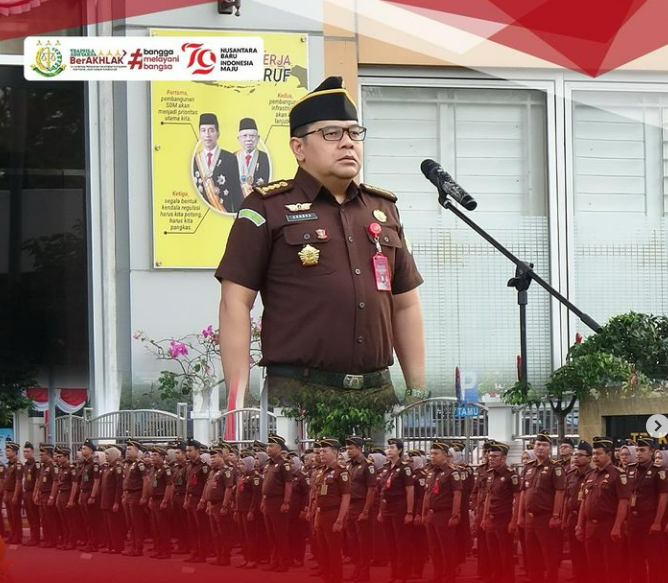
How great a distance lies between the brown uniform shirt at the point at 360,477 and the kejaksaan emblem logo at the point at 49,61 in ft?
3.66

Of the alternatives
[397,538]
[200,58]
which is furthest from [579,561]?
[200,58]

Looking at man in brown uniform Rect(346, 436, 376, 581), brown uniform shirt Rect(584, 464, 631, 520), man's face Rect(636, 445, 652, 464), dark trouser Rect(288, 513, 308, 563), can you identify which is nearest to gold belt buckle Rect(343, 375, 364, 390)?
man in brown uniform Rect(346, 436, 376, 581)

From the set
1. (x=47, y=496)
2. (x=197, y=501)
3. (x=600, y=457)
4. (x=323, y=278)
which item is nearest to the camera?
(x=323, y=278)

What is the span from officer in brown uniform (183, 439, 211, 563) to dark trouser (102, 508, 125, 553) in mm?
173

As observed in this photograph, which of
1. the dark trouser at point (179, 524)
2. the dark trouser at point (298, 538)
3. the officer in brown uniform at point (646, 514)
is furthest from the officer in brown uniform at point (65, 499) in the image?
the officer in brown uniform at point (646, 514)

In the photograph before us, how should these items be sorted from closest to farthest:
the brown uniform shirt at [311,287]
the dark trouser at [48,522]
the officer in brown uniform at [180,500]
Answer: the brown uniform shirt at [311,287] → the officer in brown uniform at [180,500] → the dark trouser at [48,522]

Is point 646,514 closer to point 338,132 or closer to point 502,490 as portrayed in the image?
point 502,490

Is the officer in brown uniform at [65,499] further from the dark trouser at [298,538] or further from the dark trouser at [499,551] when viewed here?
the dark trouser at [499,551]

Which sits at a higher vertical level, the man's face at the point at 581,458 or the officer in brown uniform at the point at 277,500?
the man's face at the point at 581,458

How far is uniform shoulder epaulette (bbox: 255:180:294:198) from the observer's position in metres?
2.85

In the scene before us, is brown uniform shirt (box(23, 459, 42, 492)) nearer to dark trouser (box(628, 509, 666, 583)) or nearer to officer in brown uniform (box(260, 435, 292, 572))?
officer in brown uniform (box(260, 435, 292, 572))

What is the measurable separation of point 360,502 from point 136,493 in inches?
21.6

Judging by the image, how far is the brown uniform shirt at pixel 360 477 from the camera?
2863 millimetres

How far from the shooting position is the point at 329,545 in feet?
9.42
